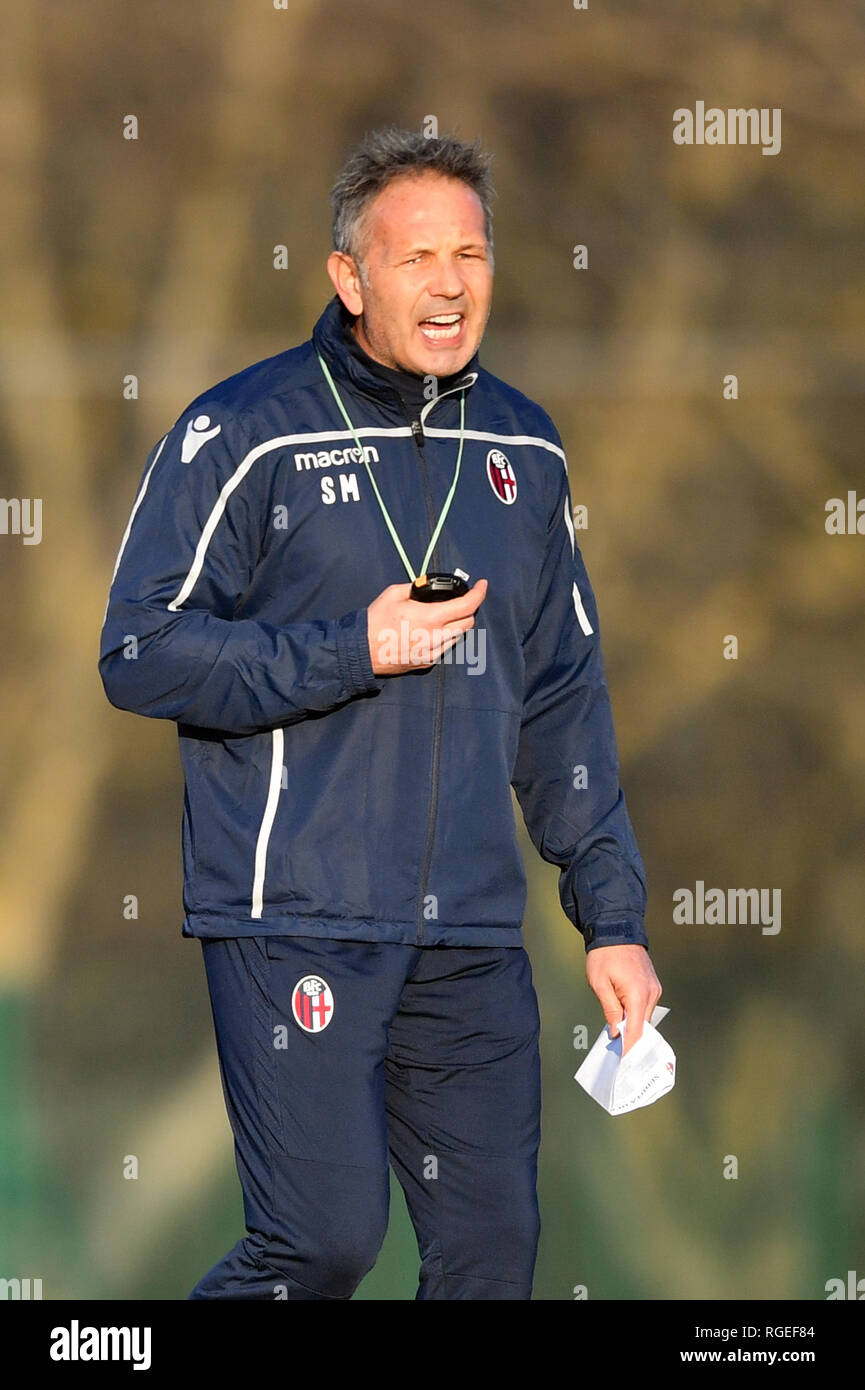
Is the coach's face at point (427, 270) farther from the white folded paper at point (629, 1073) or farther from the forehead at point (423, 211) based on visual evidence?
the white folded paper at point (629, 1073)

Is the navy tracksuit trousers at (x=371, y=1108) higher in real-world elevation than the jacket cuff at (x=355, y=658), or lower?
lower

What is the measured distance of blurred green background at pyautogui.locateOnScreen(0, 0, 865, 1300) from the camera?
151 inches

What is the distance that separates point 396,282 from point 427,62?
1.49 meters

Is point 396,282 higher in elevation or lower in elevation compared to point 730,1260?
higher

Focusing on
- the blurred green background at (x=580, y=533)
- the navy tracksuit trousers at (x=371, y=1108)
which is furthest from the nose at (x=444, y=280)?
the blurred green background at (x=580, y=533)

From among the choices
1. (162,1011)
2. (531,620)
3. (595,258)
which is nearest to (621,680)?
(595,258)

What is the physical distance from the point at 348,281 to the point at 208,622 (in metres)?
0.47

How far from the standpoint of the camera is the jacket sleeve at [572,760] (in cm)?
→ 264

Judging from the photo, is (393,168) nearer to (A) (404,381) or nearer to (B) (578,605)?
(A) (404,381)

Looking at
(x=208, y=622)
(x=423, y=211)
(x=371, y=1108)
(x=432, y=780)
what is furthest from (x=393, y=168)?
(x=371, y=1108)

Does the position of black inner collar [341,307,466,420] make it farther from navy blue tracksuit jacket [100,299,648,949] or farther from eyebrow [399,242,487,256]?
eyebrow [399,242,487,256]

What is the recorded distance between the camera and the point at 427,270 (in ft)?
8.14

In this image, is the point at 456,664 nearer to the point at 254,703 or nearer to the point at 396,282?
the point at 254,703

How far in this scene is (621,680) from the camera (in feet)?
13.1
